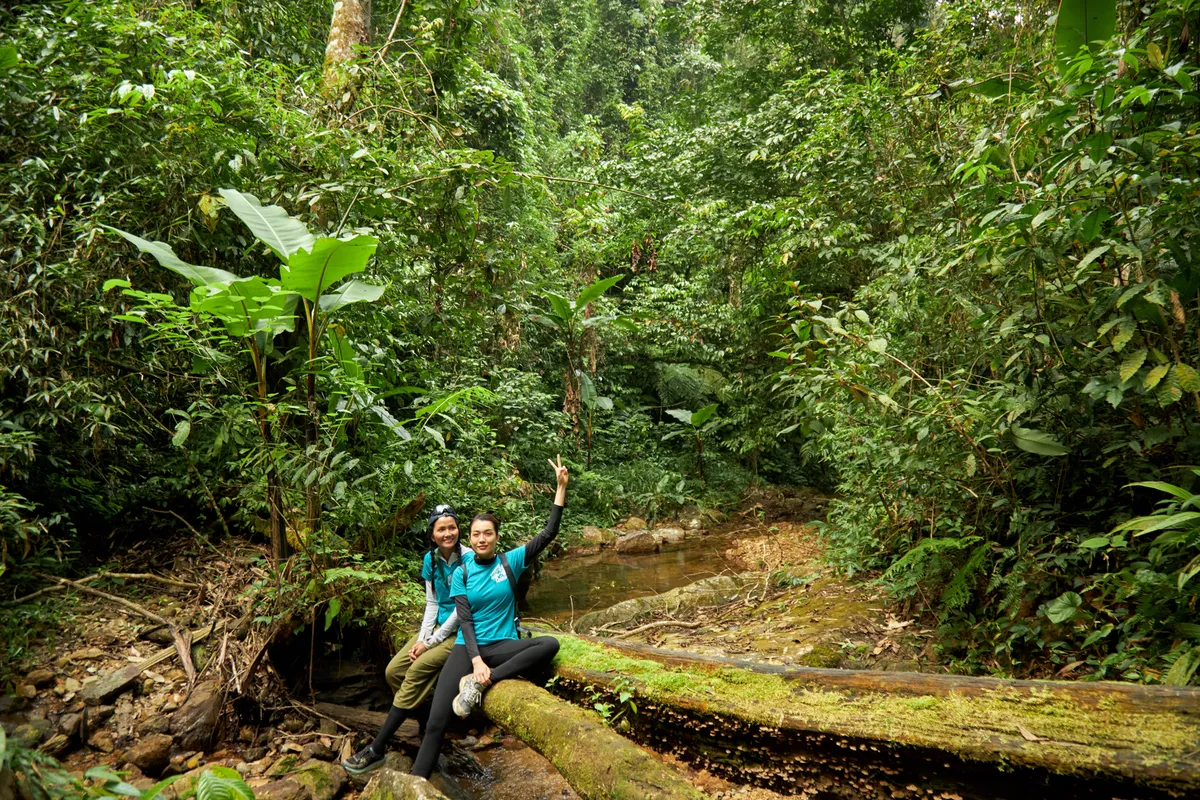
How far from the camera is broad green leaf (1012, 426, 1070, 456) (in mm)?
3287

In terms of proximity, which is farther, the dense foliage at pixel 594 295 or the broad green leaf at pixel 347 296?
the broad green leaf at pixel 347 296

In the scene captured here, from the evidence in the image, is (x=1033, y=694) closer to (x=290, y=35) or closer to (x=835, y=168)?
(x=835, y=168)

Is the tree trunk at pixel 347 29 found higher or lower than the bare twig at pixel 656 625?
higher

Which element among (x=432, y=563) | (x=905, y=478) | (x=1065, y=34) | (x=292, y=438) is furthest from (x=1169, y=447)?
(x=292, y=438)

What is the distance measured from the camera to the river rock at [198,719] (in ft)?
11.3

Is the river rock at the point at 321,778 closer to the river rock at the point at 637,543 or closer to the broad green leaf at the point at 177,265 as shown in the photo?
the broad green leaf at the point at 177,265

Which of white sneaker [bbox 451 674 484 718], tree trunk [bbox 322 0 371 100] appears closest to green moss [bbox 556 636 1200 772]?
white sneaker [bbox 451 674 484 718]

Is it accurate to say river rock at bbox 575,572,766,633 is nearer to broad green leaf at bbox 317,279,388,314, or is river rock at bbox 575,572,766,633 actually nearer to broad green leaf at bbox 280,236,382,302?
broad green leaf at bbox 317,279,388,314

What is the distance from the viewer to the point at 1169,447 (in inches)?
128

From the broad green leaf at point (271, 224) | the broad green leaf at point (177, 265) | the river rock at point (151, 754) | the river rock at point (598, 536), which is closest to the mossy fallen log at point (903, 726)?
the river rock at point (151, 754)

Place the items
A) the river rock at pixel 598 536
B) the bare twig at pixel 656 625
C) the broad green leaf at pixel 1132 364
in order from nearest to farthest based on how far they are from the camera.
A: the broad green leaf at pixel 1132 364 < the bare twig at pixel 656 625 < the river rock at pixel 598 536

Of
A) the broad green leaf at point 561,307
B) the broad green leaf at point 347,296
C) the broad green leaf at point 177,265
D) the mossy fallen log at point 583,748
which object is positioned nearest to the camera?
the mossy fallen log at point 583,748

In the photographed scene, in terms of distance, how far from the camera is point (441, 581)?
393 centimetres

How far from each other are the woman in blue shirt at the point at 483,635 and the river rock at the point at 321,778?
0.44m
